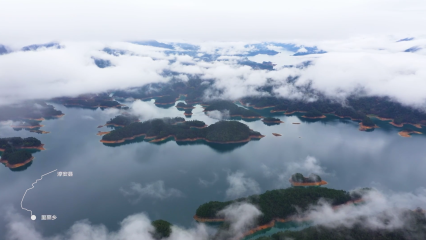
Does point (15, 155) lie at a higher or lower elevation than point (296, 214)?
lower

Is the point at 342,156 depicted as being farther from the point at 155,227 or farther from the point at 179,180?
Result: the point at 155,227

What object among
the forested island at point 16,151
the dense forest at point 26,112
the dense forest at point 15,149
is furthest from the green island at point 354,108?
the dense forest at point 15,149

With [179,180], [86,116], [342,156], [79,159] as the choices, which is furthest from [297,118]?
[86,116]

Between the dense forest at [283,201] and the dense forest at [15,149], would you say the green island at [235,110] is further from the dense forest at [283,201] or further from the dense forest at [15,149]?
the dense forest at [15,149]

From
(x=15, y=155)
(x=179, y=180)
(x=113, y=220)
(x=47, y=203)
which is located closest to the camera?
(x=113, y=220)

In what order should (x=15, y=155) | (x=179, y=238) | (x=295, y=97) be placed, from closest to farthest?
(x=179, y=238) < (x=15, y=155) < (x=295, y=97)

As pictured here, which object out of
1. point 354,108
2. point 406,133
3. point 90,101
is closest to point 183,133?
point 90,101

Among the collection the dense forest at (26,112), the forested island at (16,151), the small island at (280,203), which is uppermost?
the small island at (280,203)

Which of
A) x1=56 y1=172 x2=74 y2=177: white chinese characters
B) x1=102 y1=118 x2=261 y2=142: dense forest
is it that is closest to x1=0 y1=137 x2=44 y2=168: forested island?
x1=56 y1=172 x2=74 y2=177: white chinese characters
